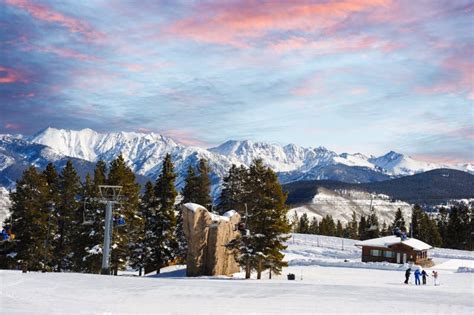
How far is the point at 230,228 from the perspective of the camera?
49656 millimetres

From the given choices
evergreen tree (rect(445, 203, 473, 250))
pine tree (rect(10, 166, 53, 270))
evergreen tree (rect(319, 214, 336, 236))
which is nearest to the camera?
pine tree (rect(10, 166, 53, 270))

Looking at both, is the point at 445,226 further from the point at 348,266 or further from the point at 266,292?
the point at 266,292

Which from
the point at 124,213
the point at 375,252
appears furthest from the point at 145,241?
the point at 375,252

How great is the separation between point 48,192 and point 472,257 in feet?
251

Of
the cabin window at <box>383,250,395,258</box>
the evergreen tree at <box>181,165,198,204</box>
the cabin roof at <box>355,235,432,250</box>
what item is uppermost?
the evergreen tree at <box>181,165,198,204</box>

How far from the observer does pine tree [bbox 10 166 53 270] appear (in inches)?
1896

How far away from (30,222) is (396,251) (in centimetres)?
5768

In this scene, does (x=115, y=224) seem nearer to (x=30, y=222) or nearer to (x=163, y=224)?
(x=163, y=224)

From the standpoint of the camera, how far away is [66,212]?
2162 inches

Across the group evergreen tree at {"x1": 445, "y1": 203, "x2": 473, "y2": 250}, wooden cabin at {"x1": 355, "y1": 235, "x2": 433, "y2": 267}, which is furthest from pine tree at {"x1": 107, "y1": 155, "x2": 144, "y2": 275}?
evergreen tree at {"x1": 445, "y1": 203, "x2": 473, "y2": 250}

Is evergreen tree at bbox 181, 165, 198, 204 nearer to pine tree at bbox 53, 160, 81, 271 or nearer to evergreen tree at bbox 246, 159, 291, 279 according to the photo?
pine tree at bbox 53, 160, 81, 271

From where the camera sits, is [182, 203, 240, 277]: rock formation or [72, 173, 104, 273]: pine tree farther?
[72, 173, 104, 273]: pine tree

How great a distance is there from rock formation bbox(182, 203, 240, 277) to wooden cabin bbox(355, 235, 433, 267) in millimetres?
39458

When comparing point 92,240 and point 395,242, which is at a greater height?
point 395,242
